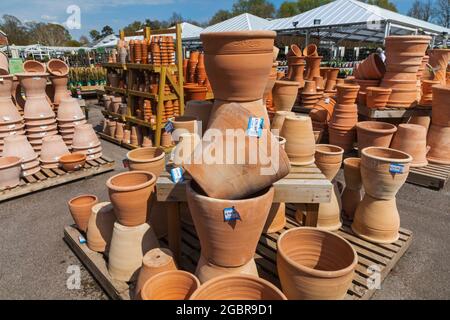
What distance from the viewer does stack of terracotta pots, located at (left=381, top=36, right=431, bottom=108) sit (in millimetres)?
4023

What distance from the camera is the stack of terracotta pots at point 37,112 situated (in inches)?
163

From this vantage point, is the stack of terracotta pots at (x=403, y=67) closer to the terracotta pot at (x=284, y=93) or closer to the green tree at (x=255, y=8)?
the terracotta pot at (x=284, y=93)

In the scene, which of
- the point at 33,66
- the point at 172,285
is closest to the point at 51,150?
the point at 33,66

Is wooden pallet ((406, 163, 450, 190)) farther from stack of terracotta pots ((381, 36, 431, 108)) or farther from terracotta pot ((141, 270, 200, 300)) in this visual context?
terracotta pot ((141, 270, 200, 300))

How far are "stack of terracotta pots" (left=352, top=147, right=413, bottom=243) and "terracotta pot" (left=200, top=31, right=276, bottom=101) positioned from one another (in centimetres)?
122

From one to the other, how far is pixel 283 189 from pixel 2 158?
143 inches

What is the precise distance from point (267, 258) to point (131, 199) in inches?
46.3

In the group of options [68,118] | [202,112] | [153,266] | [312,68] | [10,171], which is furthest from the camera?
[312,68]

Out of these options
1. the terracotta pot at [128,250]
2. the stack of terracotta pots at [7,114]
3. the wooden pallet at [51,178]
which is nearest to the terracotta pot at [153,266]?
the terracotta pot at [128,250]

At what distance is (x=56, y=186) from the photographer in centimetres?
407

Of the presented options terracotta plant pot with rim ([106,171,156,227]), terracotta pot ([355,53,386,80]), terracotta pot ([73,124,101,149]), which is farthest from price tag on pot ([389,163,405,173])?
terracotta pot ([73,124,101,149])

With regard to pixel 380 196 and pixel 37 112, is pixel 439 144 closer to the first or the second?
pixel 380 196

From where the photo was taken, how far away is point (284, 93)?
4.05 meters
